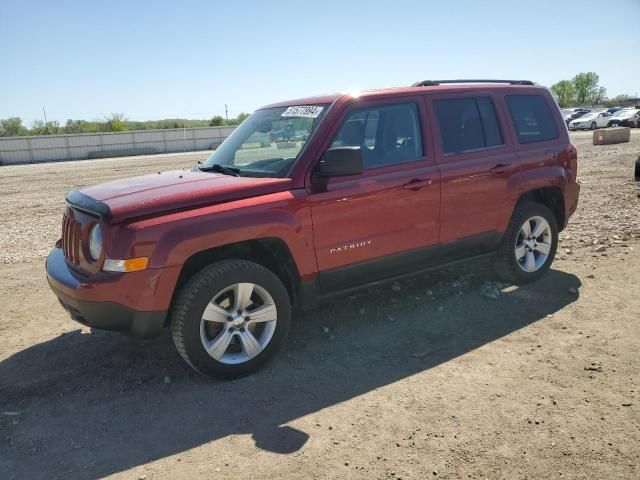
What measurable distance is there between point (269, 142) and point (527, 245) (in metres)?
2.88

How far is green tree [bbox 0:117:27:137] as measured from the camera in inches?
2389

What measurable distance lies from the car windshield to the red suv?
0.05 ft

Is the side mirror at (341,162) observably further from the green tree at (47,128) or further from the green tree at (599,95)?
the green tree at (599,95)

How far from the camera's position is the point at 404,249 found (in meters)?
4.52

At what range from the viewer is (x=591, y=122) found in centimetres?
4112

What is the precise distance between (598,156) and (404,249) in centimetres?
1662

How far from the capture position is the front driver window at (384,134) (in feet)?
14.1

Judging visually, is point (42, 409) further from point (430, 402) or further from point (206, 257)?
point (430, 402)

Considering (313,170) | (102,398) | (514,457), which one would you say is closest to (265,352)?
(102,398)

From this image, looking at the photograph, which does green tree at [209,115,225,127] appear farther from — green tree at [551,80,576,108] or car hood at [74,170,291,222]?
green tree at [551,80,576,108]

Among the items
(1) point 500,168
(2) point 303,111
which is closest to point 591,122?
(1) point 500,168

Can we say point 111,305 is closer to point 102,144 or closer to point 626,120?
point 626,120

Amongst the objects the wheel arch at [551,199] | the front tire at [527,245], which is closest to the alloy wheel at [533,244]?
the front tire at [527,245]

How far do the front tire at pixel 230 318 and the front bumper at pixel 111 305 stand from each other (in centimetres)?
19
